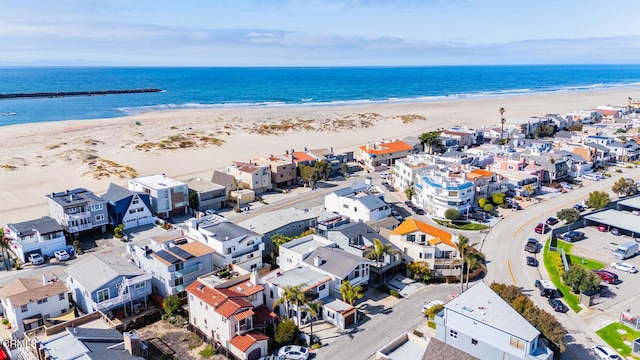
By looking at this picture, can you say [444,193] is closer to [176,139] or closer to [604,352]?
[604,352]

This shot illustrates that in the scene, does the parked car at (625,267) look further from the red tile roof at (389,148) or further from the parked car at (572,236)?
the red tile roof at (389,148)

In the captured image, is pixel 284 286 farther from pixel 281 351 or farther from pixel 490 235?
pixel 490 235

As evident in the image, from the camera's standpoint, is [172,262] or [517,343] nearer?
[517,343]

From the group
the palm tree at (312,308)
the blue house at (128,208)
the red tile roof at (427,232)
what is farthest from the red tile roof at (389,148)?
the palm tree at (312,308)

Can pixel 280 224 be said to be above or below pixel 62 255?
above

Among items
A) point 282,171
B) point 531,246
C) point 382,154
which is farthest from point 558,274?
point 382,154
